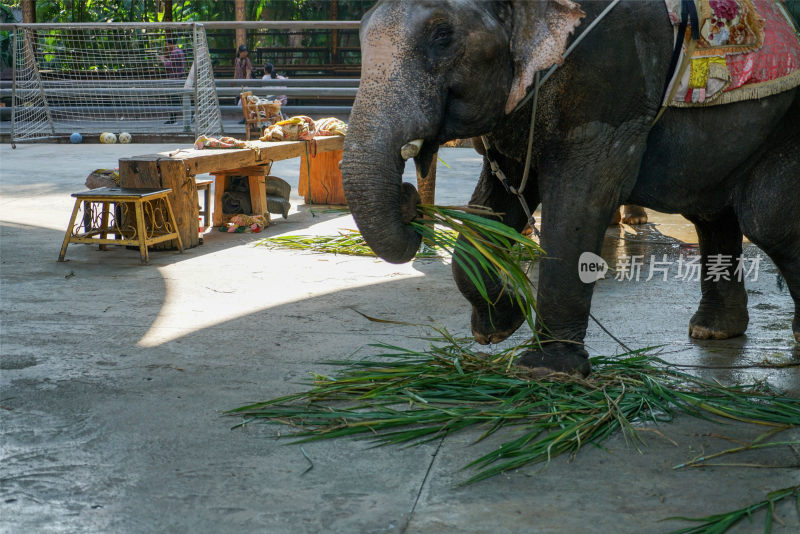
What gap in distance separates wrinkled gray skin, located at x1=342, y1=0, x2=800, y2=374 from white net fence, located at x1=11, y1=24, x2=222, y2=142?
33.9 ft

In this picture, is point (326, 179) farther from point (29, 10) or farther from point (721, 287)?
point (29, 10)

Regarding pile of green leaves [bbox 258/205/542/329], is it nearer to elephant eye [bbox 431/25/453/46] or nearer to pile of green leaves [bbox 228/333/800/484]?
pile of green leaves [bbox 228/333/800/484]

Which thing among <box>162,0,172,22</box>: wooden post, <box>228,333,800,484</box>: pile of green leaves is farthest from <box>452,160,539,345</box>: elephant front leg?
<box>162,0,172,22</box>: wooden post

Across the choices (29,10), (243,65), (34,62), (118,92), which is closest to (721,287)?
(34,62)

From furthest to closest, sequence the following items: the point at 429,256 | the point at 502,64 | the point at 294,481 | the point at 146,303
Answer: the point at 429,256 < the point at 146,303 < the point at 502,64 < the point at 294,481

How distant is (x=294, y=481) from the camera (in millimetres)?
2852

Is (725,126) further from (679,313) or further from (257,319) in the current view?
(257,319)

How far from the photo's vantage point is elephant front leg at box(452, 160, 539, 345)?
13.4ft

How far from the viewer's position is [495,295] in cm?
407

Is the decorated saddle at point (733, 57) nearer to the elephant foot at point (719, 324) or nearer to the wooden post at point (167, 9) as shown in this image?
the elephant foot at point (719, 324)

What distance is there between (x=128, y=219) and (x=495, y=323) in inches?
149

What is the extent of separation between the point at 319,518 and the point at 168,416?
1.05 meters

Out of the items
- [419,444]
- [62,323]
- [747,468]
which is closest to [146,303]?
[62,323]

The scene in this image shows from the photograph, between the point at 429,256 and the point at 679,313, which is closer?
the point at 679,313
